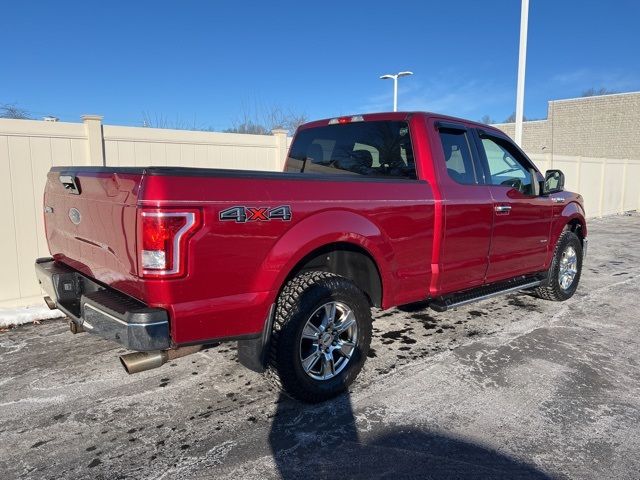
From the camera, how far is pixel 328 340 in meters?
3.37

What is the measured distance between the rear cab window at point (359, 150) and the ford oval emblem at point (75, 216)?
175 centimetres

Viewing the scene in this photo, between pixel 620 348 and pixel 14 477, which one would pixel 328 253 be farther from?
pixel 620 348

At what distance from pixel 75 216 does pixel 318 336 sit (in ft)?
6.15

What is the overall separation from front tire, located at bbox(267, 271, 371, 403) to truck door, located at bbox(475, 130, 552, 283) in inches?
71.3

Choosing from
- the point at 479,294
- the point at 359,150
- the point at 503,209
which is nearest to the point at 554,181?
the point at 503,209

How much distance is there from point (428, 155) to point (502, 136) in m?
1.43

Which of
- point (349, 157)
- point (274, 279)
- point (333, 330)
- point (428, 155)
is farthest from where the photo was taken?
point (349, 157)

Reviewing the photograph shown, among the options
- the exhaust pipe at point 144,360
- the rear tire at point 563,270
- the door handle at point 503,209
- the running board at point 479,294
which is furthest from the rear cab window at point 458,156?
the exhaust pipe at point 144,360

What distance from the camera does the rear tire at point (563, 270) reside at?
566 centimetres

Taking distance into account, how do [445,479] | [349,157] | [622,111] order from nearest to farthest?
1. [445,479]
2. [349,157]
3. [622,111]

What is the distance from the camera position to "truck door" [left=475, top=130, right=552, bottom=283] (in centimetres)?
457

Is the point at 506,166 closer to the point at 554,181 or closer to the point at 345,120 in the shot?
the point at 554,181

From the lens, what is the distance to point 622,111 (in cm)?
2855

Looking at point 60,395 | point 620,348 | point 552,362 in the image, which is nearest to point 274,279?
point 60,395
